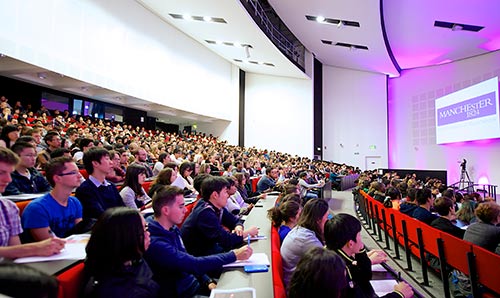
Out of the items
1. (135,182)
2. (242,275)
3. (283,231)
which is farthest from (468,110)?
(242,275)

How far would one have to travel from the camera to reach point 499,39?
1367 centimetres

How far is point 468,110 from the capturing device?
12953mm

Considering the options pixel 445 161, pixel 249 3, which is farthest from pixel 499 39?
pixel 249 3

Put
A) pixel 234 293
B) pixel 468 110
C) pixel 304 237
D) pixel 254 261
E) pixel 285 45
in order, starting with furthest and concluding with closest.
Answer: pixel 285 45 < pixel 468 110 < pixel 304 237 < pixel 254 261 < pixel 234 293

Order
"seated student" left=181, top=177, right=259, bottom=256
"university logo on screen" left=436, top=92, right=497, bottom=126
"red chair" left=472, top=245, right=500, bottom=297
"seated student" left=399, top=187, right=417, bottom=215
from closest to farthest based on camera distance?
"red chair" left=472, top=245, right=500, bottom=297 < "seated student" left=181, top=177, right=259, bottom=256 < "seated student" left=399, top=187, right=417, bottom=215 < "university logo on screen" left=436, top=92, right=497, bottom=126

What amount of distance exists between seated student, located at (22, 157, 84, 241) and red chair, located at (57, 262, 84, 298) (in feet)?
2.19

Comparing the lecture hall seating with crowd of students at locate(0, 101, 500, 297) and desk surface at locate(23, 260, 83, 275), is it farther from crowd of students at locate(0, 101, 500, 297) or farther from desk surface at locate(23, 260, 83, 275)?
desk surface at locate(23, 260, 83, 275)

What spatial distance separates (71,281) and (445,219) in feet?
13.3

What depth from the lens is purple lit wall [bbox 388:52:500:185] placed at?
14469 mm

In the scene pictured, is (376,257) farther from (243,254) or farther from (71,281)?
(71,281)

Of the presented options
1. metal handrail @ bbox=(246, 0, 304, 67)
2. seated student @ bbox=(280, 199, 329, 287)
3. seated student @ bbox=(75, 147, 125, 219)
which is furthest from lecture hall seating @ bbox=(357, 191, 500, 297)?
metal handrail @ bbox=(246, 0, 304, 67)

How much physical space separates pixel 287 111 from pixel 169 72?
27.4 ft

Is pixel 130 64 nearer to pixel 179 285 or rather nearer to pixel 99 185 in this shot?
pixel 99 185

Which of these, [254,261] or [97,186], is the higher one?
[97,186]
